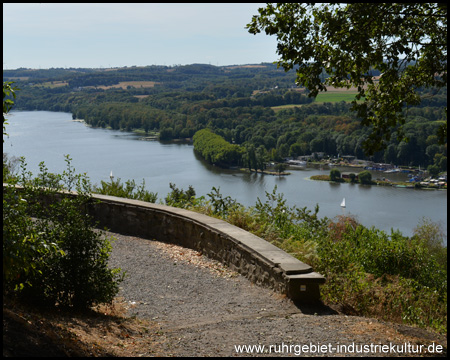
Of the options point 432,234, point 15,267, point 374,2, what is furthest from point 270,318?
point 432,234

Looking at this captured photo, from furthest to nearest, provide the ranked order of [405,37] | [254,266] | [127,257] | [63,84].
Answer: [63,84] → [127,257] → [254,266] → [405,37]

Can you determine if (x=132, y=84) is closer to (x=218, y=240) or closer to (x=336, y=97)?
(x=336, y=97)

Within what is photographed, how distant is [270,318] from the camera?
4488 mm

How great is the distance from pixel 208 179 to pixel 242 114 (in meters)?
51.3

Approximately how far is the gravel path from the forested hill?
172ft

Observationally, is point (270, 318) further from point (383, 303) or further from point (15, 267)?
point (15, 267)

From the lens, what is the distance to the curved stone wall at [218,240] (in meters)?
4.99

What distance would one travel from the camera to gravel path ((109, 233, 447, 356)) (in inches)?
140

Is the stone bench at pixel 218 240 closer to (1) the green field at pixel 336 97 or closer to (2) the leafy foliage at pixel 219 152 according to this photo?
(2) the leafy foliage at pixel 219 152

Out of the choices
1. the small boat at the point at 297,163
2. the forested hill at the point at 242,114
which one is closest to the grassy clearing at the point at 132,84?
the forested hill at the point at 242,114

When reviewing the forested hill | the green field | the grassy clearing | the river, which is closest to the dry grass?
the river

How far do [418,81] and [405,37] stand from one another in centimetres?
69

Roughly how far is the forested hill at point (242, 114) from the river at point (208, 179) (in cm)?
709

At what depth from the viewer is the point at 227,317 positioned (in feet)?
15.1
